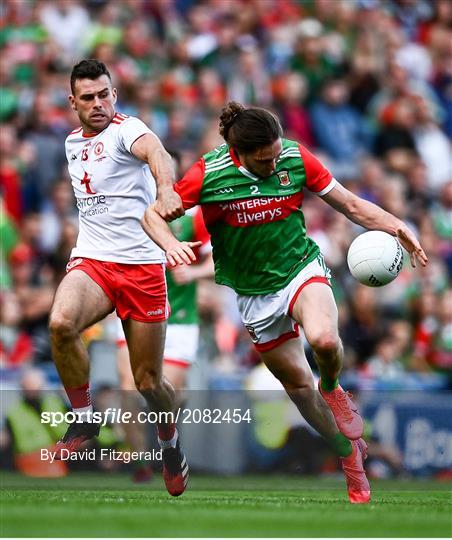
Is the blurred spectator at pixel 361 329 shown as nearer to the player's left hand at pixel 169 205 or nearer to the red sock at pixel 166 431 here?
the red sock at pixel 166 431

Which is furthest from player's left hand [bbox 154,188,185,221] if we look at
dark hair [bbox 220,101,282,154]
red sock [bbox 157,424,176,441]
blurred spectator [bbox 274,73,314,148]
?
blurred spectator [bbox 274,73,314,148]

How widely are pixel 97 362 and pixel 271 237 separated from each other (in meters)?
4.44

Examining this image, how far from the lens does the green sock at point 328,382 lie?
9477 millimetres

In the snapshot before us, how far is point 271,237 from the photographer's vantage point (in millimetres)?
9758

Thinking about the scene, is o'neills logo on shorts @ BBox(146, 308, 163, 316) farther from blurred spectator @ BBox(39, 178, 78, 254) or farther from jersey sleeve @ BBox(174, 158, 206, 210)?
blurred spectator @ BBox(39, 178, 78, 254)

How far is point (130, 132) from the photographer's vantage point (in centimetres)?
995

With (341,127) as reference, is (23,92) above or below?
above

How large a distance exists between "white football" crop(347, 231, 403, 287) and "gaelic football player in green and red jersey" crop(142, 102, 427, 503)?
114 millimetres

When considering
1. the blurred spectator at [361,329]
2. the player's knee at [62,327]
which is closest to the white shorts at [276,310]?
the player's knee at [62,327]

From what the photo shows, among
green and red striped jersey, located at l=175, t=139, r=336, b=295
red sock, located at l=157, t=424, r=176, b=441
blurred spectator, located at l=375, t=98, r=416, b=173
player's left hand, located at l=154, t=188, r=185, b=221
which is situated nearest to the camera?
player's left hand, located at l=154, t=188, r=185, b=221

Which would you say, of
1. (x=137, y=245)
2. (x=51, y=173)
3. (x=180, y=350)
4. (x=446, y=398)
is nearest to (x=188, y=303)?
(x=180, y=350)

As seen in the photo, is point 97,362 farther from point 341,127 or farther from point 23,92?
point 341,127

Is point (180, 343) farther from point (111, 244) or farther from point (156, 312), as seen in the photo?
point (111, 244)

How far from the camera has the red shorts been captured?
10.0 meters
